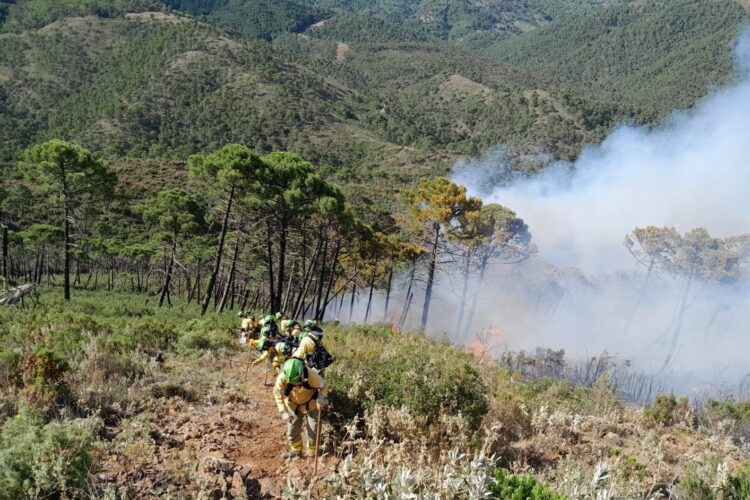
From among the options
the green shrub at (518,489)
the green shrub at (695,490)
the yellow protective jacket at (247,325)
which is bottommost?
the yellow protective jacket at (247,325)

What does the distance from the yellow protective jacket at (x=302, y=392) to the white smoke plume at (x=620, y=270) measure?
21.9 m

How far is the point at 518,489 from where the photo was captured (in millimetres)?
4047

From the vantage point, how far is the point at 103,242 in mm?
48719

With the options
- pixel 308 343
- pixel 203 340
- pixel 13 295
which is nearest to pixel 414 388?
pixel 308 343

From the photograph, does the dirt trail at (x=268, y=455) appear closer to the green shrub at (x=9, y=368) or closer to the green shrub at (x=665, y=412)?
the green shrub at (x=9, y=368)

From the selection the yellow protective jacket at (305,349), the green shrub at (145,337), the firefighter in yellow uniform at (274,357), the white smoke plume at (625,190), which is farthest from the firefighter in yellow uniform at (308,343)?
the white smoke plume at (625,190)

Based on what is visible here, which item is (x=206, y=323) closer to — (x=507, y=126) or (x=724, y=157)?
(x=724, y=157)

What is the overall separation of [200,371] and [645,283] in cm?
3492

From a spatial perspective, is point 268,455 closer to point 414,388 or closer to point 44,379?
point 414,388

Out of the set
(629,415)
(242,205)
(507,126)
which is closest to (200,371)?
(629,415)

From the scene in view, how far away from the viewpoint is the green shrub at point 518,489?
405 cm

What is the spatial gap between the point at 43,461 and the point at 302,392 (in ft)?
8.32

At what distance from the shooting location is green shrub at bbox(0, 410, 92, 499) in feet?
13.7

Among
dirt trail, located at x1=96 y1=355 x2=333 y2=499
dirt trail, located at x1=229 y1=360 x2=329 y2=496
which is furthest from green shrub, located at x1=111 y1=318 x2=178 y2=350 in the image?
dirt trail, located at x1=229 y1=360 x2=329 y2=496
